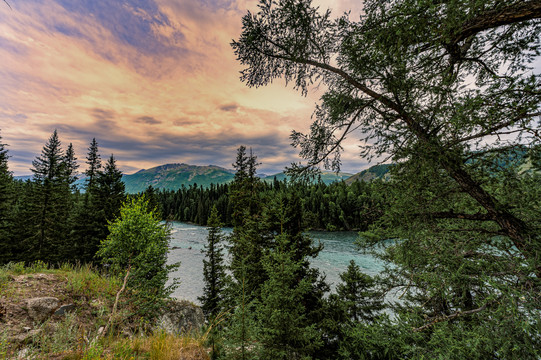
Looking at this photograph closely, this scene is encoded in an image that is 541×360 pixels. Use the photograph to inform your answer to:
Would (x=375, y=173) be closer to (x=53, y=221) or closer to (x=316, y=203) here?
(x=53, y=221)

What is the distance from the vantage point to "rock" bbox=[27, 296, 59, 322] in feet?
19.9

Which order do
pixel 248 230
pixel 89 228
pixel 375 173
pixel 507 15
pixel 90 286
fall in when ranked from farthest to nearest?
pixel 89 228 < pixel 248 230 < pixel 90 286 < pixel 375 173 < pixel 507 15

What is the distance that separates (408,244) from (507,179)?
5.44 ft

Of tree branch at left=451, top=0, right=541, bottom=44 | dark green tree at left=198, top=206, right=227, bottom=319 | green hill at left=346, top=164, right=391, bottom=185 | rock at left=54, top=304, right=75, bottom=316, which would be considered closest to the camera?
tree branch at left=451, top=0, right=541, bottom=44

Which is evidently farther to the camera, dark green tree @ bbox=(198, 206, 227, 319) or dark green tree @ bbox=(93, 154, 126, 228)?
dark green tree @ bbox=(93, 154, 126, 228)

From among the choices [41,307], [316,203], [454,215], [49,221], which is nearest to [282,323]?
[454,215]

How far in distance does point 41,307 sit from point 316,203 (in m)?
58.7

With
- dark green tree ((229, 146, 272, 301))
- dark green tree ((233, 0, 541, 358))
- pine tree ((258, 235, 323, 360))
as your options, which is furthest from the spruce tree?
dark green tree ((233, 0, 541, 358))

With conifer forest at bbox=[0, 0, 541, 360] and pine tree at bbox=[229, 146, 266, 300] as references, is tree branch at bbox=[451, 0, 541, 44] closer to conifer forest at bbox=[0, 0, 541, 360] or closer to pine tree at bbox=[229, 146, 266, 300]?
conifer forest at bbox=[0, 0, 541, 360]

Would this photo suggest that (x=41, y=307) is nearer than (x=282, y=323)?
No

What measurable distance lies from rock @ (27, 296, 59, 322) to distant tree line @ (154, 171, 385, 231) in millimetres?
7883

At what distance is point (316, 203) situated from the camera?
60.8 metres

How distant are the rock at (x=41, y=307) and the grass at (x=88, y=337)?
14.0 inches

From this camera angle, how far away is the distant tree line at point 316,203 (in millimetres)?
3824
